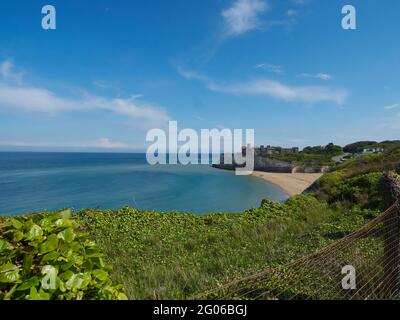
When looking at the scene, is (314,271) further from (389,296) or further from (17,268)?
(17,268)

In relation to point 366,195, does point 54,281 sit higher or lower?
higher

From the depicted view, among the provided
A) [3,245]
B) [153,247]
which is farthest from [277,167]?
[3,245]

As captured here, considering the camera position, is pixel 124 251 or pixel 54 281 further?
pixel 124 251

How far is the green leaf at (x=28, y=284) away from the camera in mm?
1367

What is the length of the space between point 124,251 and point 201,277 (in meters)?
3.42

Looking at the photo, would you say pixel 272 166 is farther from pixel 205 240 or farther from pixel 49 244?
pixel 49 244

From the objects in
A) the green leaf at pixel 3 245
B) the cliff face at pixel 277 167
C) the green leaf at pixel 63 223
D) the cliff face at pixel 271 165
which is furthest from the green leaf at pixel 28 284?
the cliff face at pixel 271 165

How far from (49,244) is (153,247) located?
5906 millimetres

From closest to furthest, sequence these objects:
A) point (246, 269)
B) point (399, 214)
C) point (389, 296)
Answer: point (389, 296)
point (399, 214)
point (246, 269)

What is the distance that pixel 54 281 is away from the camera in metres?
1.41

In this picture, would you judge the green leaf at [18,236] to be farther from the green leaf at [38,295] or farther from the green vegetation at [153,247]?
the green leaf at [38,295]

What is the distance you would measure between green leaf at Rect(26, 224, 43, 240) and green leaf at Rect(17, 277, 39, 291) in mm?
243

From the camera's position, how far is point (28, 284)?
4.52ft

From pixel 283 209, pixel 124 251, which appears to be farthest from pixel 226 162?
pixel 124 251
